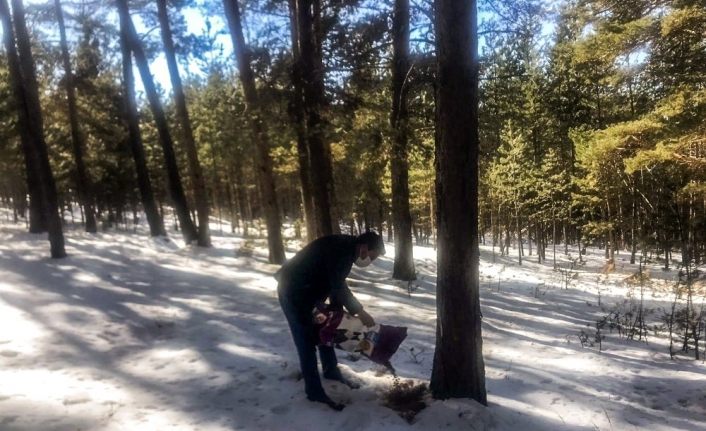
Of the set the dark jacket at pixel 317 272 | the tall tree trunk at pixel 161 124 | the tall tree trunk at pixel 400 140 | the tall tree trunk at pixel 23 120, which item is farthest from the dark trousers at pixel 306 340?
the tall tree trunk at pixel 161 124

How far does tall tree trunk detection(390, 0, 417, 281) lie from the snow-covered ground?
1.42 meters

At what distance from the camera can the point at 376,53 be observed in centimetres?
1133

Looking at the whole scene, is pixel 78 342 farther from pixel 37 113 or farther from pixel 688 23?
pixel 688 23

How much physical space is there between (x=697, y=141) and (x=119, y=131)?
A: 2637 cm

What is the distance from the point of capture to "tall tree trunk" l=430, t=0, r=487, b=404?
168 inches

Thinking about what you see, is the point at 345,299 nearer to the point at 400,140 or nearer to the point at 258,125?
the point at 400,140

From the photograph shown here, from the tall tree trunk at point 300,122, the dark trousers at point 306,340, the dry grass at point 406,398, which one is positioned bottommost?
the dry grass at point 406,398

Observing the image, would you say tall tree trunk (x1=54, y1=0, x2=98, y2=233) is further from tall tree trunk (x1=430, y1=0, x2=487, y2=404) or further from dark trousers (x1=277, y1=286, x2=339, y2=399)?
tall tree trunk (x1=430, y1=0, x2=487, y2=404)

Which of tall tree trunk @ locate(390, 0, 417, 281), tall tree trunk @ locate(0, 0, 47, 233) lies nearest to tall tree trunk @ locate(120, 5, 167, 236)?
tall tree trunk @ locate(0, 0, 47, 233)

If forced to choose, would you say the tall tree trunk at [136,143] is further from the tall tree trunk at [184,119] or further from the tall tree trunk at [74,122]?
the tall tree trunk at [184,119]

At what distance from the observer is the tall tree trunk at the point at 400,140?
420 inches

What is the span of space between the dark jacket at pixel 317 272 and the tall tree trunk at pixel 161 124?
Result: 12.9 meters

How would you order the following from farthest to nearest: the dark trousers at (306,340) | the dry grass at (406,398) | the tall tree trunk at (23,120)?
the tall tree trunk at (23,120)
the dark trousers at (306,340)
the dry grass at (406,398)

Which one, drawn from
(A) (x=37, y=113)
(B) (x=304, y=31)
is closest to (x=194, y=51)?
(A) (x=37, y=113)
